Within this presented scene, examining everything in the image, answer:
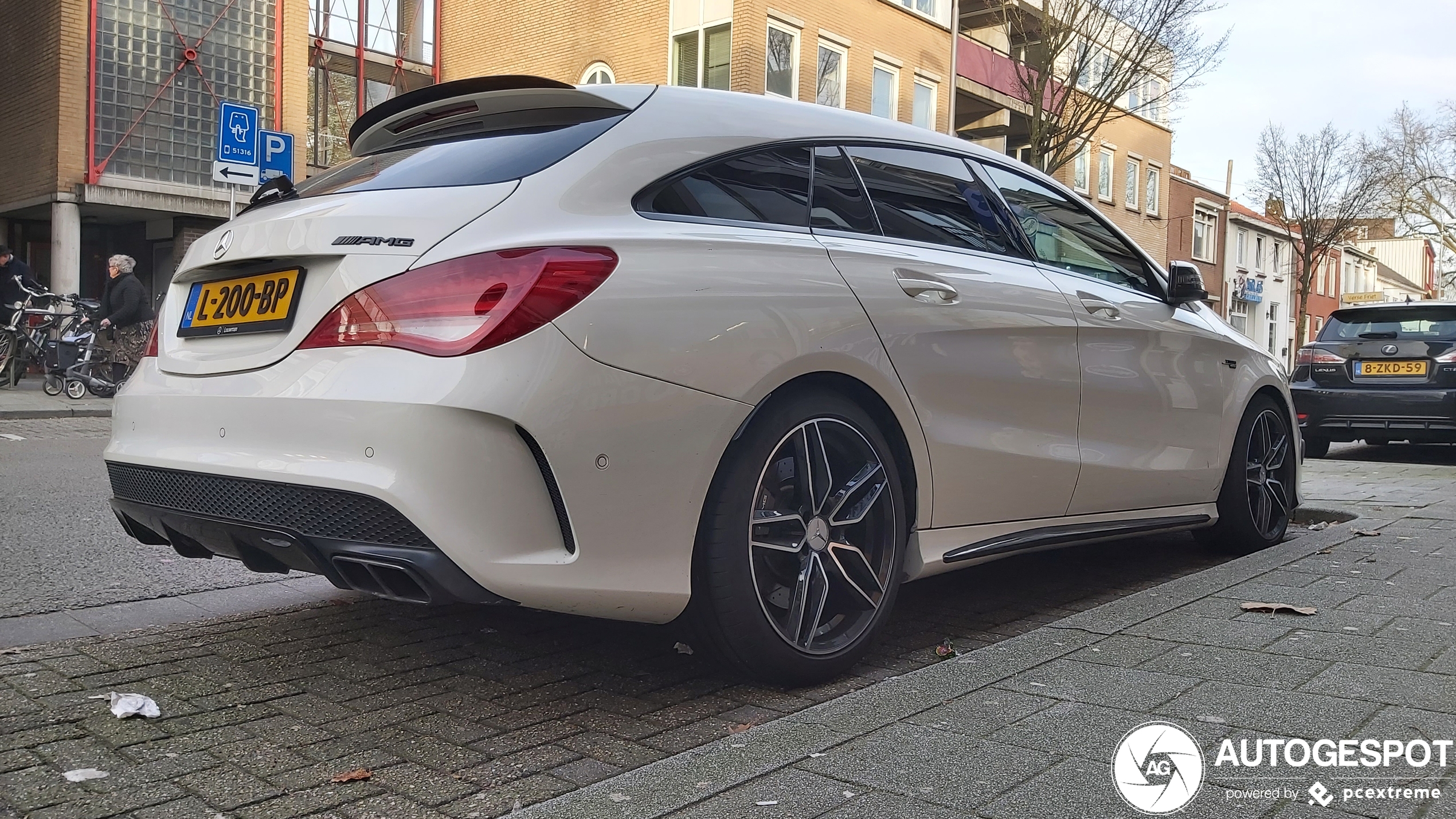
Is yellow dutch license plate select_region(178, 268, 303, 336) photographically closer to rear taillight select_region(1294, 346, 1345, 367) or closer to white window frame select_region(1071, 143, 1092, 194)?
rear taillight select_region(1294, 346, 1345, 367)

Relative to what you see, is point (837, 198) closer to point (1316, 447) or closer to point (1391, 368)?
point (1391, 368)

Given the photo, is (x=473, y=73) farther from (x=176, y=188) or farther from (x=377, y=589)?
(x=377, y=589)

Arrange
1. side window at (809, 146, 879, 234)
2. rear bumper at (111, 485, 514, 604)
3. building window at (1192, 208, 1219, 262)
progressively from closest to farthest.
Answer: rear bumper at (111, 485, 514, 604) < side window at (809, 146, 879, 234) < building window at (1192, 208, 1219, 262)

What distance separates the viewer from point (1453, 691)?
109 inches

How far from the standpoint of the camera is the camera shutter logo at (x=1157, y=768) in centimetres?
219

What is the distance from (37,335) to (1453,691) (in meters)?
15.3

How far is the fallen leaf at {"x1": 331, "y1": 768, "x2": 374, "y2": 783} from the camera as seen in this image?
7.98 ft

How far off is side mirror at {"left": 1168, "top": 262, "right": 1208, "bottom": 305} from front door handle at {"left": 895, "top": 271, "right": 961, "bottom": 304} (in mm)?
1614

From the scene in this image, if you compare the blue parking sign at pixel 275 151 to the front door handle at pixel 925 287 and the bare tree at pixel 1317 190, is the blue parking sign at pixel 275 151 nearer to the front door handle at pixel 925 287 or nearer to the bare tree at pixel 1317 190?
the front door handle at pixel 925 287

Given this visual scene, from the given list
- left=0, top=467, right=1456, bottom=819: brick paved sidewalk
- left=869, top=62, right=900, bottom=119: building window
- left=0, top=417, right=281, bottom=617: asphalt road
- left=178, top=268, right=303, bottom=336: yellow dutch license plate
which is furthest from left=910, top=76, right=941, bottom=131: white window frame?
left=178, top=268, right=303, bottom=336: yellow dutch license plate

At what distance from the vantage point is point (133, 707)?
281 cm

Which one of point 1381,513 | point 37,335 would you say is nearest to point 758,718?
point 1381,513

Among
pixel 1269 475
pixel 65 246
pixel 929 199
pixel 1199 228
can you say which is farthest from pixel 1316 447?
pixel 1199 228

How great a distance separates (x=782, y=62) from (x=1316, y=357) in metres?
14.4
